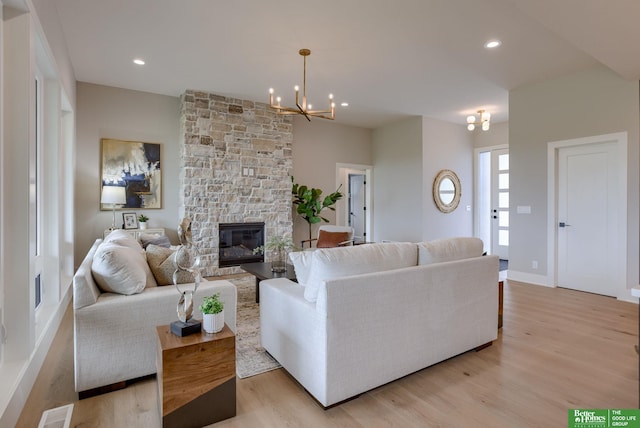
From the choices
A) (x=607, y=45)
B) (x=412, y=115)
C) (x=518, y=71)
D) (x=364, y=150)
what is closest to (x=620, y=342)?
(x=607, y=45)

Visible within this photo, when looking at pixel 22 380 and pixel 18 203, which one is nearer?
pixel 22 380

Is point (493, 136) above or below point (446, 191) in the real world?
above

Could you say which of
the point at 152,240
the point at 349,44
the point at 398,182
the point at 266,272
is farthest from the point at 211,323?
the point at 398,182

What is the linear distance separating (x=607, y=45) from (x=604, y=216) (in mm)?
2276

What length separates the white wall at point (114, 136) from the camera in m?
4.94

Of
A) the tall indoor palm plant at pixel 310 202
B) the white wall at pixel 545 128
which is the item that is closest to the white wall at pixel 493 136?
the white wall at pixel 545 128

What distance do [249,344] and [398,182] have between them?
207 inches

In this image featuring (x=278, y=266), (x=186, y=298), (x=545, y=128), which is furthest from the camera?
(x=545, y=128)

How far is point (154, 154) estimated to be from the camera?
5.40 metres

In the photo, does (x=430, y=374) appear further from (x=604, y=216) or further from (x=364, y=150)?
(x=364, y=150)

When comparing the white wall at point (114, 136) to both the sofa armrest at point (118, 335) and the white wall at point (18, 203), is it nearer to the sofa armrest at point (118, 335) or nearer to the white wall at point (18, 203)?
the white wall at point (18, 203)

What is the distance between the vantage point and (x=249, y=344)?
9.32ft

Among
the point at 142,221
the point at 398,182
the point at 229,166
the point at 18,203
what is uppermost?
the point at 229,166

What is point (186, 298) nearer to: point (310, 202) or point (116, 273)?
point (116, 273)
